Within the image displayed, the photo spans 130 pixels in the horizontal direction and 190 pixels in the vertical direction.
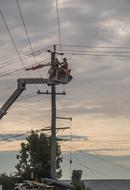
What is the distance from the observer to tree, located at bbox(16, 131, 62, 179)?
9238 cm

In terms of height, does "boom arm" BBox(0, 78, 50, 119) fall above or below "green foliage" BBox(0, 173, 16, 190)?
above

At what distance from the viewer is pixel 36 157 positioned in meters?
94.8

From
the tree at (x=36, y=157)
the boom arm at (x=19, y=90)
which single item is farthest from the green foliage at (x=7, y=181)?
the boom arm at (x=19, y=90)

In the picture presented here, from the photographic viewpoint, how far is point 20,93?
49531mm

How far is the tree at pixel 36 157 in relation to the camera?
303ft

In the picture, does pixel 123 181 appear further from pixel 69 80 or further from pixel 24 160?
pixel 69 80

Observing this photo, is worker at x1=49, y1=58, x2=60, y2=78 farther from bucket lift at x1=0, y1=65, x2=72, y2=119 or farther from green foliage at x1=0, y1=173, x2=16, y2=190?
green foliage at x1=0, y1=173, x2=16, y2=190

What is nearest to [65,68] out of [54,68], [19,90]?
[54,68]

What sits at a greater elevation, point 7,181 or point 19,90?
point 19,90

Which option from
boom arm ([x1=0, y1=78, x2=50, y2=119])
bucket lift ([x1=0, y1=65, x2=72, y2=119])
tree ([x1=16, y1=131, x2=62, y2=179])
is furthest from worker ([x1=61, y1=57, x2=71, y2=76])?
tree ([x1=16, y1=131, x2=62, y2=179])

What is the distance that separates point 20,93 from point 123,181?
77618mm

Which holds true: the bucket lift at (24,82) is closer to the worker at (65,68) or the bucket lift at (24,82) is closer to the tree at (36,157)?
the worker at (65,68)

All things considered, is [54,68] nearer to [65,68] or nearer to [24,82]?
[65,68]

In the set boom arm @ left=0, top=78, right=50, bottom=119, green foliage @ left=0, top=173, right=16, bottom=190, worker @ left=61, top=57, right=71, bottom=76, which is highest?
worker @ left=61, top=57, right=71, bottom=76
